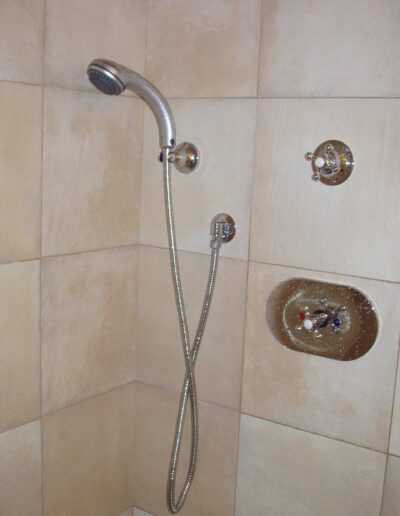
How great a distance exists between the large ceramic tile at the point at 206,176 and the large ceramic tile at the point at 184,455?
15.9 inches

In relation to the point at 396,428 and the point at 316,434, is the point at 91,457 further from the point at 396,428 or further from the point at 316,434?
the point at 396,428

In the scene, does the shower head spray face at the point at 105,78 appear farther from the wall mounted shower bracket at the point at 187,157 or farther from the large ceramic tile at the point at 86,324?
the large ceramic tile at the point at 86,324

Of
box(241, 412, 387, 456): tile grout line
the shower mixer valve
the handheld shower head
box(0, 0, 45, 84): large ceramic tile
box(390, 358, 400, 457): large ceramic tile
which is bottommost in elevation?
box(241, 412, 387, 456): tile grout line

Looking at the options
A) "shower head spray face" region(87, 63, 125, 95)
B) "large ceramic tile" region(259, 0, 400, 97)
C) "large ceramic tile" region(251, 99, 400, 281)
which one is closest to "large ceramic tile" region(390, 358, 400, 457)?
"large ceramic tile" region(251, 99, 400, 281)

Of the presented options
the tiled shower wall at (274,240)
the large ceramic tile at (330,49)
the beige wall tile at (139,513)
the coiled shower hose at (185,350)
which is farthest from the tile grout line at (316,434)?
the large ceramic tile at (330,49)

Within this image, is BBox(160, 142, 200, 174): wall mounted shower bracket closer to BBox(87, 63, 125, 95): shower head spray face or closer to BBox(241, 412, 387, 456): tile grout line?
BBox(87, 63, 125, 95): shower head spray face

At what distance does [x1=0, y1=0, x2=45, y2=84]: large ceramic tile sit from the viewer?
1.08 meters

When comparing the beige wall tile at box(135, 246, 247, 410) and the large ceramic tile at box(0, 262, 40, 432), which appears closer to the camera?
the large ceramic tile at box(0, 262, 40, 432)

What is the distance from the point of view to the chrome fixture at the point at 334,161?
1134mm

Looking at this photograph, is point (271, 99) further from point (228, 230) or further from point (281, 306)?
point (281, 306)

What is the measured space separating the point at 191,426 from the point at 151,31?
3.17 ft

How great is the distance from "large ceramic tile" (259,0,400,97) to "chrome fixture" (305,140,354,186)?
103 millimetres

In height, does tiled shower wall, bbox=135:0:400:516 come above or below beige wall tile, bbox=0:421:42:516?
above

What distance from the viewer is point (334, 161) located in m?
1.14
